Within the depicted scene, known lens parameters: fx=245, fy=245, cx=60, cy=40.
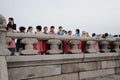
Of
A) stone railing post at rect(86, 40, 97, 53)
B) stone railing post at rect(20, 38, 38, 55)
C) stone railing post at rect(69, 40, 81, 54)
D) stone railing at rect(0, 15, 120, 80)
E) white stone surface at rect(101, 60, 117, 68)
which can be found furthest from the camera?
white stone surface at rect(101, 60, 117, 68)

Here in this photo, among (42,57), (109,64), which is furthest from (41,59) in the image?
(109,64)

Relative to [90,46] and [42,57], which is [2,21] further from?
[90,46]

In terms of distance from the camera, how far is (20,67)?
7297 millimetres

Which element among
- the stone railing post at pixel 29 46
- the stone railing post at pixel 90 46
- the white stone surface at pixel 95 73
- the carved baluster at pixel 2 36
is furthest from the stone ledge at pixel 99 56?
the carved baluster at pixel 2 36

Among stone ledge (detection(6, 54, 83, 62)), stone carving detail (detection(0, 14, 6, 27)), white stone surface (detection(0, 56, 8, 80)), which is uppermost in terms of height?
stone carving detail (detection(0, 14, 6, 27))

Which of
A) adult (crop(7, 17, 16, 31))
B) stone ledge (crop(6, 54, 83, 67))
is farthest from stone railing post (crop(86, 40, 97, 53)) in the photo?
adult (crop(7, 17, 16, 31))

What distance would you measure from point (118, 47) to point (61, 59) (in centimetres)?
413

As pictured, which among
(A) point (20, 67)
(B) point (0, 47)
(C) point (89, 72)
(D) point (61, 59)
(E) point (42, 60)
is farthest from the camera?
(C) point (89, 72)

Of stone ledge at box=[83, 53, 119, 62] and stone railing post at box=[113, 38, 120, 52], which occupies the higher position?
stone railing post at box=[113, 38, 120, 52]

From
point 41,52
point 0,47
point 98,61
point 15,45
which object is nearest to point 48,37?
point 41,52

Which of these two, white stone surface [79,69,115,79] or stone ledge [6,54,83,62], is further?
white stone surface [79,69,115,79]

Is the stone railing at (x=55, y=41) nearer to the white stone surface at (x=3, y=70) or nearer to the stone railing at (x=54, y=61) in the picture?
the stone railing at (x=54, y=61)

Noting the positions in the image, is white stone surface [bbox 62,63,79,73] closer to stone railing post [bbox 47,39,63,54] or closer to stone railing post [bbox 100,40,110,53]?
stone railing post [bbox 47,39,63,54]

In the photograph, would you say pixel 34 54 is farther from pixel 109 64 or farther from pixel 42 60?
pixel 109 64
